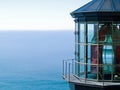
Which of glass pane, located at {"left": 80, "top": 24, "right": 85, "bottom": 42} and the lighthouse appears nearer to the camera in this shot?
the lighthouse

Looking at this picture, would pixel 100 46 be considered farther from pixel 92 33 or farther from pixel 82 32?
pixel 82 32

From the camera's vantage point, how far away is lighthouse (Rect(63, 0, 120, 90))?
10.5m

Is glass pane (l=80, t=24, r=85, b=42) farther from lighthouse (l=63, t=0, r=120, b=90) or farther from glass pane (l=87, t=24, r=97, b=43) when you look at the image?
glass pane (l=87, t=24, r=97, b=43)

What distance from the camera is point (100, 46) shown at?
34.8 ft

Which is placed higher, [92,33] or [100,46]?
[92,33]

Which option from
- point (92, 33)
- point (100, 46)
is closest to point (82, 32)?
point (92, 33)

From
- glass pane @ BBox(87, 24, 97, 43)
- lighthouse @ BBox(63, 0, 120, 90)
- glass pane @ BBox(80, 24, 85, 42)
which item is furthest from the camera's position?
glass pane @ BBox(80, 24, 85, 42)

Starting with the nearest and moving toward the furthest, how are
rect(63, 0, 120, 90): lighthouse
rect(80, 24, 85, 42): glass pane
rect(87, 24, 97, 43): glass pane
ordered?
rect(63, 0, 120, 90): lighthouse
rect(87, 24, 97, 43): glass pane
rect(80, 24, 85, 42): glass pane

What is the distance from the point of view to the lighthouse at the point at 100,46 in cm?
1045

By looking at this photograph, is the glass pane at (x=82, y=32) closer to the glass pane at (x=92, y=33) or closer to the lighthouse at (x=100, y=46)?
the lighthouse at (x=100, y=46)

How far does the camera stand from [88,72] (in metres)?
10.8

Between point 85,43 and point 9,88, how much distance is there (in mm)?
35440

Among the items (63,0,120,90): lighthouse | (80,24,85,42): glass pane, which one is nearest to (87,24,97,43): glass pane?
(63,0,120,90): lighthouse

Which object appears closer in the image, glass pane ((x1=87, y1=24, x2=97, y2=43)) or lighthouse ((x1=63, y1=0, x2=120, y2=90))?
lighthouse ((x1=63, y1=0, x2=120, y2=90))
